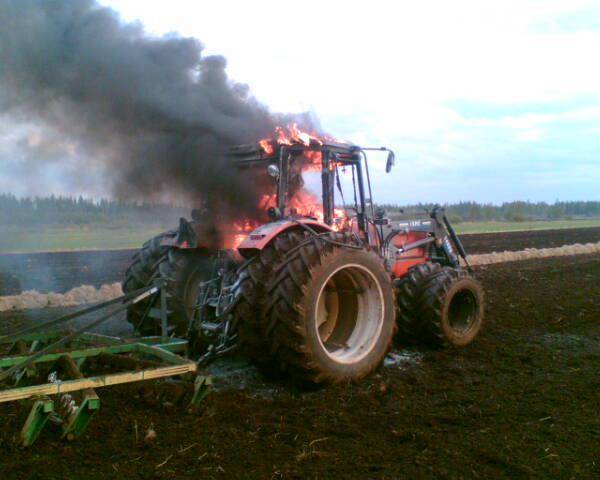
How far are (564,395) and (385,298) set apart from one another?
1993mm

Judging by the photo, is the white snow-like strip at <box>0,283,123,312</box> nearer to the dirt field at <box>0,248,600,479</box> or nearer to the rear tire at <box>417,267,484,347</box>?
the dirt field at <box>0,248,600,479</box>

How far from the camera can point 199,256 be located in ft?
24.4

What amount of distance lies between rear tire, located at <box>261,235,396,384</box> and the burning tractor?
11 millimetres

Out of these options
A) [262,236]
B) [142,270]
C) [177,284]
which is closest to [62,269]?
[142,270]

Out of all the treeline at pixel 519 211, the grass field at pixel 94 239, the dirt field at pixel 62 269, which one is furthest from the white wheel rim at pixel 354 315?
the treeline at pixel 519 211

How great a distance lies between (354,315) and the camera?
6.64 m

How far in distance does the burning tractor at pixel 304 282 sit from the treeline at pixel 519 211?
58.1 m

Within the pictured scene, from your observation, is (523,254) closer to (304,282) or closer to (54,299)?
(54,299)

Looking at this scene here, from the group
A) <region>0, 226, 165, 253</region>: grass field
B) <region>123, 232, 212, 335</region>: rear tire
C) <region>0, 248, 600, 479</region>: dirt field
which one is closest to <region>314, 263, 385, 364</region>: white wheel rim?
<region>0, 248, 600, 479</region>: dirt field

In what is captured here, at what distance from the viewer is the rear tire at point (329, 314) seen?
18.1ft

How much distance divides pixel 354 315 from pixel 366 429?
190 cm

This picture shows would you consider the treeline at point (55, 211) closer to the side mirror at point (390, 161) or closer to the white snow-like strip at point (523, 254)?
the side mirror at point (390, 161)

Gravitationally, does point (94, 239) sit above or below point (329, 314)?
above

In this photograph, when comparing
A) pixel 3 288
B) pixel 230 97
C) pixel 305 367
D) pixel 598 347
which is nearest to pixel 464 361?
pixel 598 347
